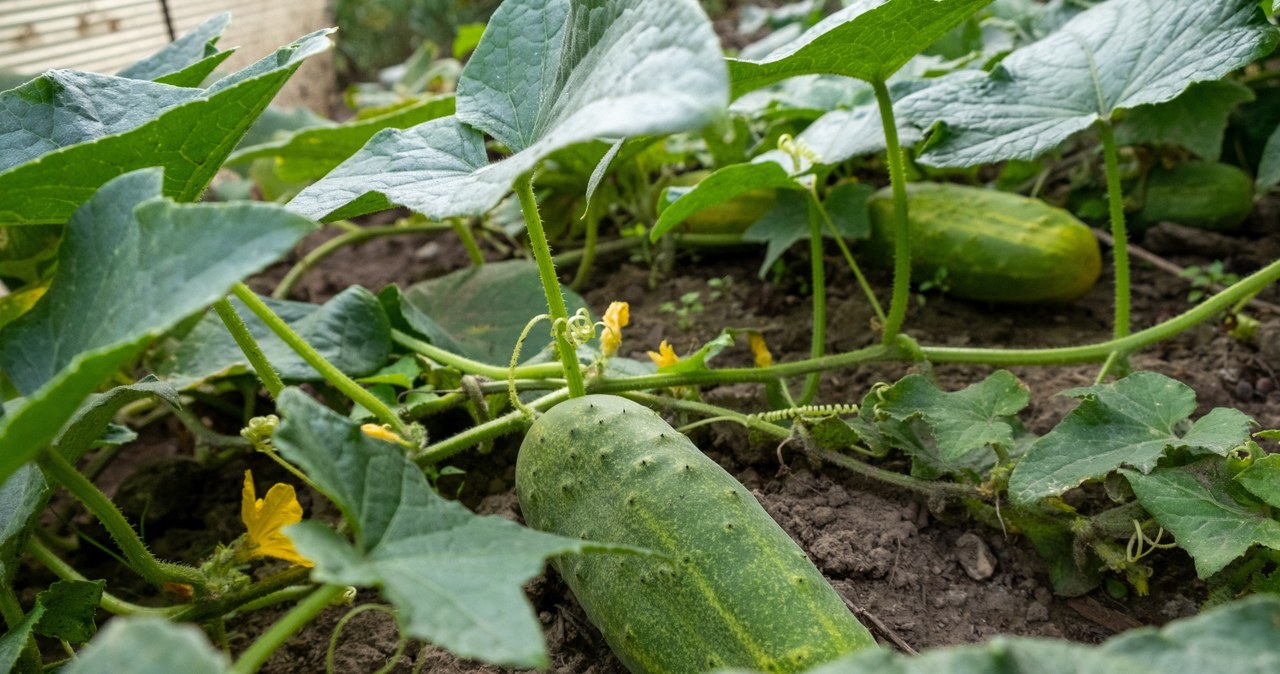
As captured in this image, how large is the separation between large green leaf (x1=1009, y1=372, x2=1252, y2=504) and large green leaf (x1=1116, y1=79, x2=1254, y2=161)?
0.90 meters

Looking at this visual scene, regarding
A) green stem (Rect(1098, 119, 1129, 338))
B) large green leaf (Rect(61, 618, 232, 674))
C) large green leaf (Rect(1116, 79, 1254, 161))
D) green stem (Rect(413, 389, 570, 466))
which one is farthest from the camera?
large green leaf (Rect(1116, 79, 1254, 161))

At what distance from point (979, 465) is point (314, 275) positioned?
1852 mm

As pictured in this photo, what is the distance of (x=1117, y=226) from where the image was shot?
1440 millimetres

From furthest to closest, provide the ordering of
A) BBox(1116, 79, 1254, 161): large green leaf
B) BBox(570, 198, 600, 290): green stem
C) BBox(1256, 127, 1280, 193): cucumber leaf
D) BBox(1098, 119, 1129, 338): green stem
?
BBox(570, 198, 600, 290): green stem → BBox(1116, 79, 1254, 161): large green leaf → BBox(1256, 127, 1280, 193): cucumber leaf → BBox(1098, 119, 1129, 338): green stem

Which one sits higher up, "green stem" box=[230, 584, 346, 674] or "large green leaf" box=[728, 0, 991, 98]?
"large green leaf" box=[728, 0, 991, 98]

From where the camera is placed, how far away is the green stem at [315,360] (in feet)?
3.76

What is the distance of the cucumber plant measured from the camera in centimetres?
71

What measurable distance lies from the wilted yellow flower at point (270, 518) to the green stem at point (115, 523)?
8 centimetres

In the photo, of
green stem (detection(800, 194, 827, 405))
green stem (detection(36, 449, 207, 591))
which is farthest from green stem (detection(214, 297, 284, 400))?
green stem (detection(800, 194, 827, 405))

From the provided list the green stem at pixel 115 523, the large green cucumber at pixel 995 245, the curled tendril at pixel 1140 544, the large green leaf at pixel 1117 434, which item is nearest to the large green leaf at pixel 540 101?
the green stem at pixel 115 523

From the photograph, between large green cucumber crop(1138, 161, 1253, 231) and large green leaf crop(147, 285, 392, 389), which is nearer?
large green leaf crop(147, 285, 392, 389)

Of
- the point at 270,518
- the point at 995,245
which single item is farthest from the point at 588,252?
the point at 270,518

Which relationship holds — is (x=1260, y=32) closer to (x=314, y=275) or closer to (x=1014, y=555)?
(x=1014, y=555)

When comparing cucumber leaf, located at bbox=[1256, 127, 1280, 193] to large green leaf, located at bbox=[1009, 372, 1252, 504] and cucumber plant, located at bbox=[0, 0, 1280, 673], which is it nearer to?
cucumber plant, located at bbox=[0, 0, 1280, 673]
